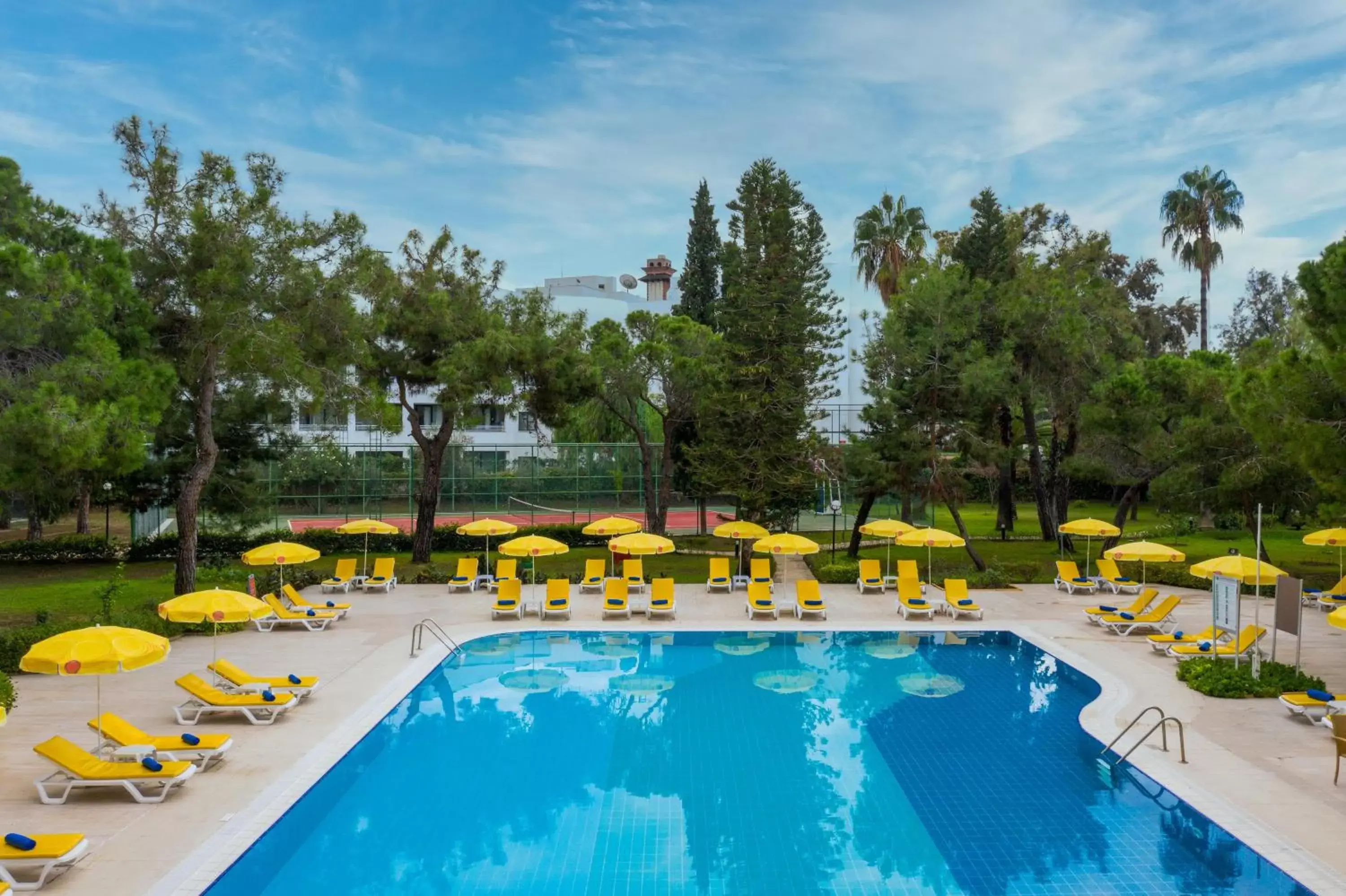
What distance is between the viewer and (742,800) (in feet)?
29.9

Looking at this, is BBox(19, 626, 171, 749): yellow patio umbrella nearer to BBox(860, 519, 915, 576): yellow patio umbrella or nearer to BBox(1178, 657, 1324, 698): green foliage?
BBox(1178, 657, 1324, 698): green foliage

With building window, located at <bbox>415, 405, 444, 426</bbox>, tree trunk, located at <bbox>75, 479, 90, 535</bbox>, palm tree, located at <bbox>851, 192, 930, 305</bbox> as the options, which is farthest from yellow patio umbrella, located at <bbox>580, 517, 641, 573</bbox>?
building window, located at <bbox>415, 405, 444, 426</bbox>

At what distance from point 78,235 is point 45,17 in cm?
353

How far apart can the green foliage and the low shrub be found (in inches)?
587

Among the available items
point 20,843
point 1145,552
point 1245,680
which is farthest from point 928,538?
point 20,843

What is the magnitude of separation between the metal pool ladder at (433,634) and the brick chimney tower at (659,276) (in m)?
47.6

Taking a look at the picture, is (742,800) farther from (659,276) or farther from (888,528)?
(659,276)

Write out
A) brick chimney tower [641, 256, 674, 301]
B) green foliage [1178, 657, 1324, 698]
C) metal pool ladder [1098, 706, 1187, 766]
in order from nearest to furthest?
1. metal pool ladder [1098, 706, 1187, 766]
2. green foliage [1178, 657, 1324, 698]
3. brick chimney tower [641, 256, 674, 301]

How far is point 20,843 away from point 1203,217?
49.6 m

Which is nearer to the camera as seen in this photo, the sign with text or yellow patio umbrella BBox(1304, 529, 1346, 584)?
the sign with text

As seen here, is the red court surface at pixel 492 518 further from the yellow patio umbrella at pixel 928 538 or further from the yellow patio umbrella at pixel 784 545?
the yellow patio umbrella at pixel 928 538

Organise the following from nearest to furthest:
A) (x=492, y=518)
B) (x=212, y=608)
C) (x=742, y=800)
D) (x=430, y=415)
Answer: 1. (x=742, y=800)
2. (x=212, y=608)
3. (x=492, y=518)
4. (x=430, y=415)

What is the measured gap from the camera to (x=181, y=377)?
1755 centimetres

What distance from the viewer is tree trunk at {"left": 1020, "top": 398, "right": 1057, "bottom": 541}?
88.8 ft
